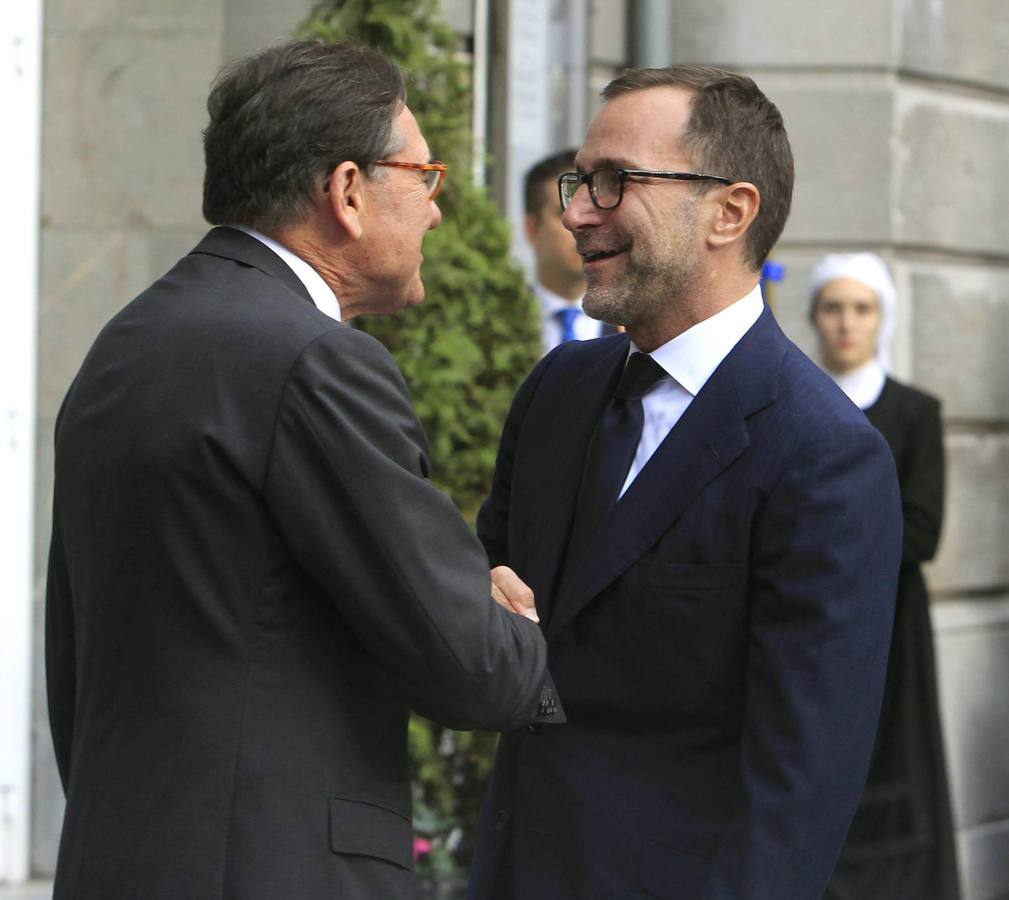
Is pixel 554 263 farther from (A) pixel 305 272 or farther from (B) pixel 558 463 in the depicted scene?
(A) pixel 305 272

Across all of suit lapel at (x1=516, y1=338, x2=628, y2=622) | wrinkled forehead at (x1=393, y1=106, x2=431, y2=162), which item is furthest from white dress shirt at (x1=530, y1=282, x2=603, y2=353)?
wrinkled forehead at (x1=393, y1=106, x2=431, y2=162)

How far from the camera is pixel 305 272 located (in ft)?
8.26

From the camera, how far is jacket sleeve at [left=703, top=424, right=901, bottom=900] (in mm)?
2383

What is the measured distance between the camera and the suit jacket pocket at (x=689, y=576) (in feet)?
8.11

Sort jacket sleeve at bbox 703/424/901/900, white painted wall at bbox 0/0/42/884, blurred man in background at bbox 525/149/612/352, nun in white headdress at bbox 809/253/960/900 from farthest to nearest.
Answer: nun in white headdress at bbox 809/253/960/900 → blurred man in background at bbox 525/149/612/352 → white painted wall at bbox 0/0/42/884 → jacket sleeve at bbox 703/424/901/900

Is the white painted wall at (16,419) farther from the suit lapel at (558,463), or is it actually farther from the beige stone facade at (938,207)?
the suit lapel at (558,463)

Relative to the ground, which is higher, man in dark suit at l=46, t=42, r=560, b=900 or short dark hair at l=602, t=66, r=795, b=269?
short dark hair at l=602, t=66, r=795, b=269

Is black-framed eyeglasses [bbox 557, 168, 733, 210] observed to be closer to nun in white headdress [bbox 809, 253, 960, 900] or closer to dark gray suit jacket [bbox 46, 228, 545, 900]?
dark gray suit jacket [bbox 46, 228, 545, 900]

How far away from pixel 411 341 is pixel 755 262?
2.45 metres

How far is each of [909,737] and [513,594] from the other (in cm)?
358

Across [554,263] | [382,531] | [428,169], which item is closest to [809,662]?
[382,531]

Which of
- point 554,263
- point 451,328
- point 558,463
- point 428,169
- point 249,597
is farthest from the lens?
point 554,263

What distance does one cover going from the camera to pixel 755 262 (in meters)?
2.75

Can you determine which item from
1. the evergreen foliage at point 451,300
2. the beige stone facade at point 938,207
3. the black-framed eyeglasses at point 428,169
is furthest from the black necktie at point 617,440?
the beige stone facade at point 938,207
